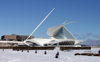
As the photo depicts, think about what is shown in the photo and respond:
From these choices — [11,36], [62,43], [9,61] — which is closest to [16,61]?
[9,61]

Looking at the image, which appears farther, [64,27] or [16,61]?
[64,27]

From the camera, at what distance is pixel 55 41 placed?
92.6 meters

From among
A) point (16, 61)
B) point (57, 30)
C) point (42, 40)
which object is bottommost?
point (16, 61)

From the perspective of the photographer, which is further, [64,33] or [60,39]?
[64,33]

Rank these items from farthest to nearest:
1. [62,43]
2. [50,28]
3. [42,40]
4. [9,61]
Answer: [50,28] → [62,43] → [42,40] → [9,61]

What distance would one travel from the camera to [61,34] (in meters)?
109

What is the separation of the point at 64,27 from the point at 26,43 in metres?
31.1

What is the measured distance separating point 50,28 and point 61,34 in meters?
8.87

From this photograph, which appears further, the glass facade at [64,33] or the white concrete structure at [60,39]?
the glass facade at [64,33]

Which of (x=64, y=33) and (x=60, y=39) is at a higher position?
(x=64, y=33)

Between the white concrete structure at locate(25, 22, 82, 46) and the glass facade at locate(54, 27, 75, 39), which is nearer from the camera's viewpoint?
the white concrete structure at locate(25, 22, 82, 46)

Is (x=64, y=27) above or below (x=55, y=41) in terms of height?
above

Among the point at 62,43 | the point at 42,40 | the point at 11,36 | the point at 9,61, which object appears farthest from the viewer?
the point at 11,36

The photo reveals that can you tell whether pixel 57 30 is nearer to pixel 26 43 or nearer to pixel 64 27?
pixel 64 27
